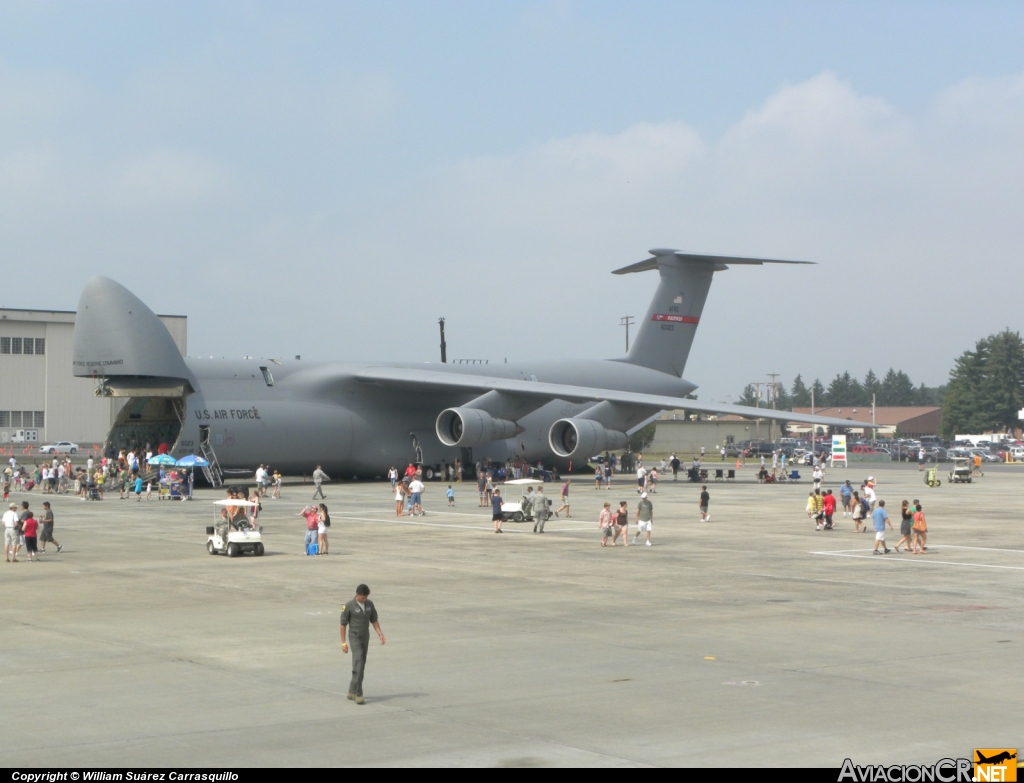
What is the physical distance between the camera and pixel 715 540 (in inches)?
1096

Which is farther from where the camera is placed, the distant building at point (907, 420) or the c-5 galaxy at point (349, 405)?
the distant building at point (907, 420)

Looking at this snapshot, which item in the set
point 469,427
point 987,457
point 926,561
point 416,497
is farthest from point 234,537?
point 987,457

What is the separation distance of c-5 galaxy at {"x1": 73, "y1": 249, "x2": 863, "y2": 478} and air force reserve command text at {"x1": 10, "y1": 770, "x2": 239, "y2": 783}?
35.8 meters

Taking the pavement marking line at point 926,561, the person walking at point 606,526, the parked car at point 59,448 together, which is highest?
the parked car at point 59,448

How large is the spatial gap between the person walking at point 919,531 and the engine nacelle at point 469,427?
24407 millimetres

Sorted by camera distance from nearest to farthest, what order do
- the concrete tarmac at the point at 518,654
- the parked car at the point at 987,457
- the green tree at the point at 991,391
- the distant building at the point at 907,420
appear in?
the concrete tarmac at the point at 518,654 → the parked car at the point at 987,457 → the green tree at the point at 991,391 → the distant building at the point at 907,420

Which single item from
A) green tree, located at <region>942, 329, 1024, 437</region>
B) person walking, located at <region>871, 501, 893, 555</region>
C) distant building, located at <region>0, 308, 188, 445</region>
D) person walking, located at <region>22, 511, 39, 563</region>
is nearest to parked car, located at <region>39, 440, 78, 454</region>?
distant building, located at <region>0, 308, 188, 445</region>

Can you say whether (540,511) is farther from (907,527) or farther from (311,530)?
(907,527)

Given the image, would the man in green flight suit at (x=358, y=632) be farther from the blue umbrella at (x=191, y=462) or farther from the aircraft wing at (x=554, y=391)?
the aircraft wing at (x=554, y=391)

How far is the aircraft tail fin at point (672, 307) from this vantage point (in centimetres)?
5769

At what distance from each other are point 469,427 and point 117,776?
1560 inches

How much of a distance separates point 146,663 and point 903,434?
162829mm

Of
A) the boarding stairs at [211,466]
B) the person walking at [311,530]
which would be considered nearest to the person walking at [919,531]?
the person walking at [311,530]

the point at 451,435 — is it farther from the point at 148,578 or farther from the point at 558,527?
the point at 148,578
